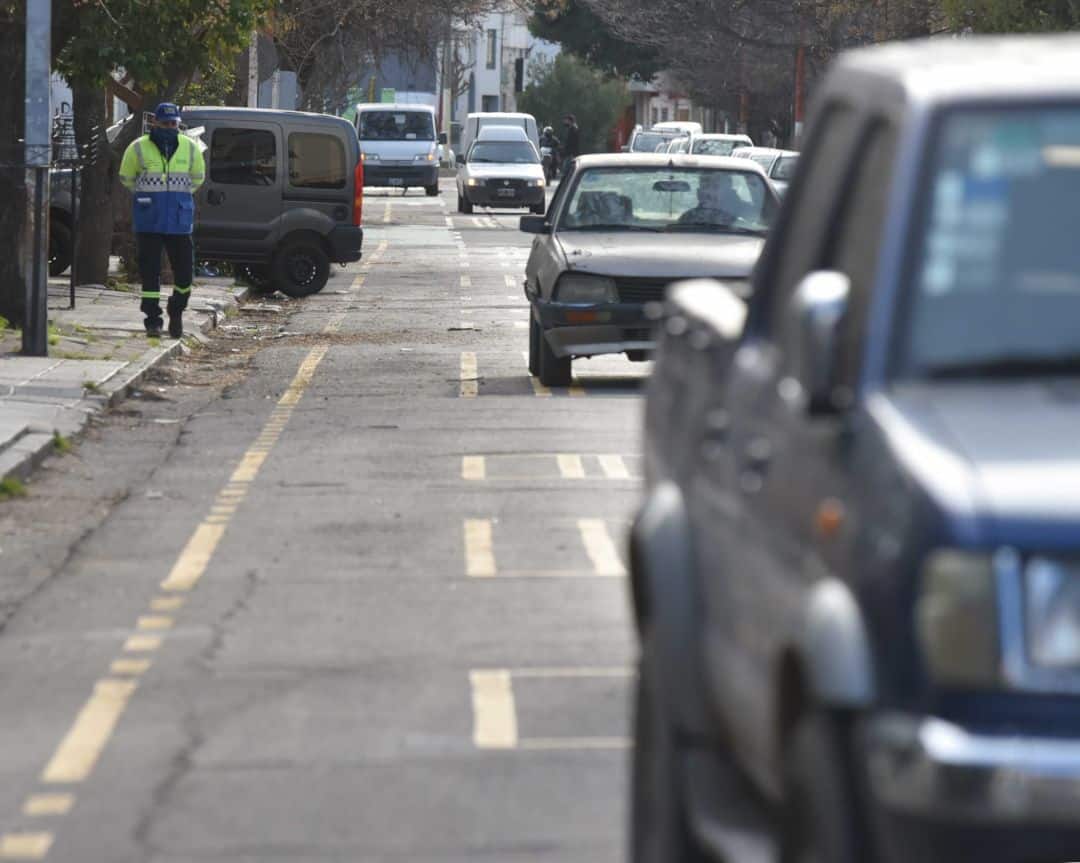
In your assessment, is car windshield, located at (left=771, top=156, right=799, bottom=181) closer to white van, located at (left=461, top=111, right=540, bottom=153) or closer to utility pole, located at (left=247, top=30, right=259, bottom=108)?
utility pole, located at (left=247, top=30, right=259, bottom=108)

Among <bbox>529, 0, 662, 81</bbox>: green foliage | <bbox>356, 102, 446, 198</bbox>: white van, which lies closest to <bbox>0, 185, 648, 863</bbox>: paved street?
<bbox>356, 102, 446, 198</bbox>: white van

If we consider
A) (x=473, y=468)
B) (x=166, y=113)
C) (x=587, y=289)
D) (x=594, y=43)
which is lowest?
(x=473, y=468)

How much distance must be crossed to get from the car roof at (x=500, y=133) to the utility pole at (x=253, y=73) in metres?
14.5

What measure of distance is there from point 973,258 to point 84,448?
1123cm

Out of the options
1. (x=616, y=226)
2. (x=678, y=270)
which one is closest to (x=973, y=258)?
(x=678, y=270)

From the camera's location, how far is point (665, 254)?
17203 millimetres

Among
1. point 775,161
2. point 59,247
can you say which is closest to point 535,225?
point 59,247

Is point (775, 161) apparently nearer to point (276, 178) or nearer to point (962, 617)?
point (276, 178)

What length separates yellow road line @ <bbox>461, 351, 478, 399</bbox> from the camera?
17.7 meters

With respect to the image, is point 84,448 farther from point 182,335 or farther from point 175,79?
point 175,79

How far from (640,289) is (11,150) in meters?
6.72

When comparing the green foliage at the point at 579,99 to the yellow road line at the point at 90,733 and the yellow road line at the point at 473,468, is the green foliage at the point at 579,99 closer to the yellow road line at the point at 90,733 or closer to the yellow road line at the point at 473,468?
the yellow road line at the point at 473,468

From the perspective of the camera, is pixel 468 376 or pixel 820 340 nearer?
pixel 820 340

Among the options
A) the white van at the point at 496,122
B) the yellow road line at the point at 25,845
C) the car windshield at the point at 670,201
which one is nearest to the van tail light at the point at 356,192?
the car windshield at the point at 670,201
